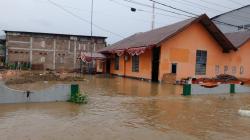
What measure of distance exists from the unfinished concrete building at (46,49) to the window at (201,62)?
851 inches

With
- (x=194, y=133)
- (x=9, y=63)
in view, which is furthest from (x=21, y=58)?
(x=194, y=133)

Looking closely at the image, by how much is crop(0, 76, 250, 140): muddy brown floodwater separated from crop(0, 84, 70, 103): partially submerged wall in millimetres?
322

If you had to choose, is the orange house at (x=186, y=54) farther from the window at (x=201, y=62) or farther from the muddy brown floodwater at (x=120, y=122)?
the muddy brown floodwater at (x=120, y=122)

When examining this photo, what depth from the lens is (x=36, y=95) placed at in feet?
36.8

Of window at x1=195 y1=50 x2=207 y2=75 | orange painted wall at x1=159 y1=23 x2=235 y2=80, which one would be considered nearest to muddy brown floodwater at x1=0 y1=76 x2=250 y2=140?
orange painted wall at x1=159 y1=23 x2=235 y2=80

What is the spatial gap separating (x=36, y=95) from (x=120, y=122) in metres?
3.88

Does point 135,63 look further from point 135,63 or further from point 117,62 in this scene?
point 117,62

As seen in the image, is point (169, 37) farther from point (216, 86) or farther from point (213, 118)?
point (213, 118)

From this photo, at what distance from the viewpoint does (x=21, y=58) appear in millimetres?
45062

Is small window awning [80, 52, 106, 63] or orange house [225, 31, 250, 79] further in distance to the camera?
small window awning [80, 52, 106, 63]

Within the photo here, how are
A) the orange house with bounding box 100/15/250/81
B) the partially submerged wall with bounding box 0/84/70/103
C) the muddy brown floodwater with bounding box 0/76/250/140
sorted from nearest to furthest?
1. the muddy brown floodwater with bounding box 0/76/250/140
2. the partially submerged wall with bounding box 0/84/70/103
3. the orange house with bounding box 100/15/250/81

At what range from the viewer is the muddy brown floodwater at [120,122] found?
7.45 metres

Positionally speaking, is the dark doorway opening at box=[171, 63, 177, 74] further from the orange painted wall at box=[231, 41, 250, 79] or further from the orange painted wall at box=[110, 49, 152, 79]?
the orange painted wall at box=[231, 41, 250, 79]

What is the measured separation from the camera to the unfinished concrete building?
44.7 metres
